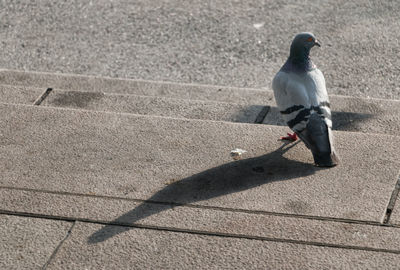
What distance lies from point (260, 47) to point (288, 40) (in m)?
0.33

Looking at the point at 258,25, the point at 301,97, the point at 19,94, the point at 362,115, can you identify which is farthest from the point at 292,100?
the point at 258,25

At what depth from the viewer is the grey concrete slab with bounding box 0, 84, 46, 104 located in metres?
5.66

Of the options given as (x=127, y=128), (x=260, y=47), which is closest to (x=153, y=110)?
(x=127, y=128)

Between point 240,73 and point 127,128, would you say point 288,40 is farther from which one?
point 127,128

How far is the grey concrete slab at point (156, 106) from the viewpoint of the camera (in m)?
5.46

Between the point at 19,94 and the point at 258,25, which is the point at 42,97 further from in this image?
the point at 258,25

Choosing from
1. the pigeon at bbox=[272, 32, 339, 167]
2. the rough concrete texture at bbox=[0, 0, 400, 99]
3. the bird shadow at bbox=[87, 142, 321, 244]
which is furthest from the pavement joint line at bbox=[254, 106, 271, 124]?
the rough concrete texture at bbox=[0, 0, 400, 99]

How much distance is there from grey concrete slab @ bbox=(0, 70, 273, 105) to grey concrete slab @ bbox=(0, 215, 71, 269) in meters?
2.26

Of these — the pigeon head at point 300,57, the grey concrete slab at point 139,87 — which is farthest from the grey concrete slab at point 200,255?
the grey concrete slab at point 139,87

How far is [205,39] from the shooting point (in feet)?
25.5

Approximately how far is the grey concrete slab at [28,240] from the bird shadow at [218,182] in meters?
0.22

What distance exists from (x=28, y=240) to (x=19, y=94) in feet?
7.16

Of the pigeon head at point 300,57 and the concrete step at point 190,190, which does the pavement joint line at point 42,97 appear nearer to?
the concrete step at point 190,190

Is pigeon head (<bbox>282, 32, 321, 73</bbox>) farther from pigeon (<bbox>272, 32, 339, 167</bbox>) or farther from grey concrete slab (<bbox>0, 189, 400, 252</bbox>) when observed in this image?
grey concrete slab (<bbox>0, 189, 400, 252</bbox>)
